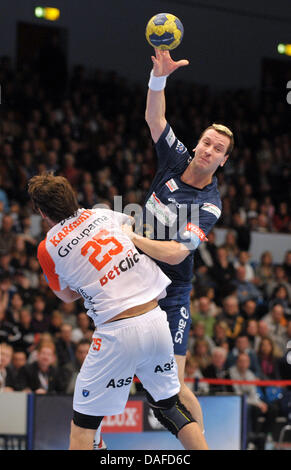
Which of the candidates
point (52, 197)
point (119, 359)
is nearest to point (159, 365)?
point (119, 359)

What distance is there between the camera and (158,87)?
564 cm

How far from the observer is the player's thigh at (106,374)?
15.6 ft

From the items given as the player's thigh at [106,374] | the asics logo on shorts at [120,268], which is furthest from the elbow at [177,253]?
the player's thigh at [106,374]

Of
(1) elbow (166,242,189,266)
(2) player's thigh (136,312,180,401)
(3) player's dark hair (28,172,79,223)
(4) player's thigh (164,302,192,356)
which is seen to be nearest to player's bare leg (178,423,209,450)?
(2) player's thigh (136,312,180,401)

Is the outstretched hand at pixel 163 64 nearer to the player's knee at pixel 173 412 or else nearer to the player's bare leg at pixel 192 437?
the player's knee at pixel 173 412

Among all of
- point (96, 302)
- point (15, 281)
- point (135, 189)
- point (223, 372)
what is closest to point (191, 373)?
point (223, 372)

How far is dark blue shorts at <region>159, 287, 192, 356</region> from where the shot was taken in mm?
5750

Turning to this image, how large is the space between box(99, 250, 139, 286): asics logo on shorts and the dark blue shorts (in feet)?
3.32

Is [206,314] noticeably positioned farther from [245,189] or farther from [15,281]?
[245,189]

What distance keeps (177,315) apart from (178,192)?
0.94 m

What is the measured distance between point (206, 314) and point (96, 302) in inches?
305

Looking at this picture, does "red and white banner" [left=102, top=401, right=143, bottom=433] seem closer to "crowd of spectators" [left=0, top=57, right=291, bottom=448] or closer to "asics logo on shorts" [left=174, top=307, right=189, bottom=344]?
"crowd of spectators" [left=0, top=57, right=291, bottom=448]

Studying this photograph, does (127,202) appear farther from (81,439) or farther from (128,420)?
(81,439)

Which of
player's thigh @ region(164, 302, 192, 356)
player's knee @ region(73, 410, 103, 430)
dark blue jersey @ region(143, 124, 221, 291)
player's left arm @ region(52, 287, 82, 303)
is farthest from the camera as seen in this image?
player's thigh @ region(164, 302, 192, 356)
